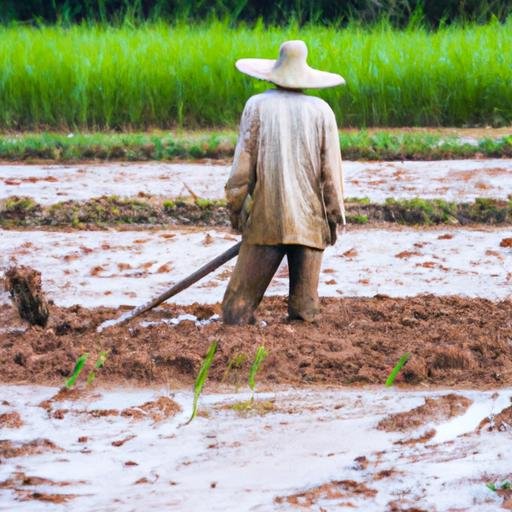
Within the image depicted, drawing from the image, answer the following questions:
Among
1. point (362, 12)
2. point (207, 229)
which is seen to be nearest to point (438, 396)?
point (207, 229)

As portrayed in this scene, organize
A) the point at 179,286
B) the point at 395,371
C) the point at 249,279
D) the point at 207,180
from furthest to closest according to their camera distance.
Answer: the point at 207,180
the point at 179,286
the point at 249,279
the point at 395,371

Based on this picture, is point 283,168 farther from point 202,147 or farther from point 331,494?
point 202,147

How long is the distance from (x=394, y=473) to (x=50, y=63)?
9595 millimetres

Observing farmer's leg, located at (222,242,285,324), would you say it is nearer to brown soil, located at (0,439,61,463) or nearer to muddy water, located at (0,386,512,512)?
muddy water, located at (0,386,512,512)

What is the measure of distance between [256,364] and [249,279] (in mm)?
736

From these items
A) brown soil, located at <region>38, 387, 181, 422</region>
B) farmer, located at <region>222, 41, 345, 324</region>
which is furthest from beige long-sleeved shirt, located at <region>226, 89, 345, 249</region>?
brown soil, located at <region>38, 387, 181, 422</region>

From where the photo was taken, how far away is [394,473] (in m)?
4.83

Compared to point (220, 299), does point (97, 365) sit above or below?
above

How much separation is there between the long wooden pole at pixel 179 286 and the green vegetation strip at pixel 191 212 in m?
2.64

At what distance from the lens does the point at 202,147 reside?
11.7m

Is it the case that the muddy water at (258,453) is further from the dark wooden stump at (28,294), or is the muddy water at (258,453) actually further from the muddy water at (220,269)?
the muddy water at (220,269)

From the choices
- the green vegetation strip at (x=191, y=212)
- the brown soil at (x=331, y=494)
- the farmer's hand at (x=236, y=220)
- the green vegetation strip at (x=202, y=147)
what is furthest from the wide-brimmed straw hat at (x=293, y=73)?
the green vegetation strip at (x=202, y=147)

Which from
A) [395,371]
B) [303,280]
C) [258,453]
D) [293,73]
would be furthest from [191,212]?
[258,453]

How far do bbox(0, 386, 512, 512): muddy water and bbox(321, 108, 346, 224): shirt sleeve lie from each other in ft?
2.94
